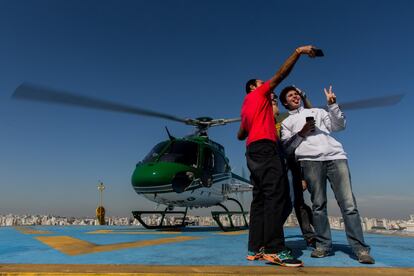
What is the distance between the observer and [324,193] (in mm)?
3945

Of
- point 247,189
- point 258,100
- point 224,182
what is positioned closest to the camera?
point 258,100

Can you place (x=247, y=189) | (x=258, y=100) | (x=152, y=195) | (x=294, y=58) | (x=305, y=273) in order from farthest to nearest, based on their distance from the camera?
1. (x=247, y=189)
2. (x=152, y=195)
3. (x=258, y=100)
4. (x=294, y=58)
5. (x=305, y=273)

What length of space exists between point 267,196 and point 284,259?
2.51 feet

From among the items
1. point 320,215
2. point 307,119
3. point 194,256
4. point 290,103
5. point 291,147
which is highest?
point 290,103

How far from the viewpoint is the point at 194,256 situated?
3.40m

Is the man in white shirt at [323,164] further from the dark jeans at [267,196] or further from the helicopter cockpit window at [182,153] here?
the helicopter cockpit window at [182,153]

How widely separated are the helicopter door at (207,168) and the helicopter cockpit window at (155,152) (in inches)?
56.0

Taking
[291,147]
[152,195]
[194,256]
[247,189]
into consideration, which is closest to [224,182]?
[247,189]

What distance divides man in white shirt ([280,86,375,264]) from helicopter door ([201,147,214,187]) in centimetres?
622

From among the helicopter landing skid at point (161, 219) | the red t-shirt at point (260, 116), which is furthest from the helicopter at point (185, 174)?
the red t-shirt at point (260, 116)

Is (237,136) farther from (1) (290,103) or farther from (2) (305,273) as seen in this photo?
(2) (305,273)

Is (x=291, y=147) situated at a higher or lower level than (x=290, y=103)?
lower

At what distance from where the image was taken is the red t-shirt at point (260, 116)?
12.0 feet

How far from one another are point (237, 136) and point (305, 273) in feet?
7.52
